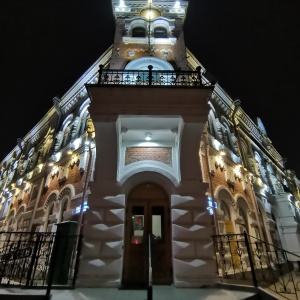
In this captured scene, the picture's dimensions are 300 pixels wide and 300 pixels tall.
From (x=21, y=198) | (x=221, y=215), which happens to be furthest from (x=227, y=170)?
(x=21, y=198)

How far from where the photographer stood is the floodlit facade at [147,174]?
6.49 meters

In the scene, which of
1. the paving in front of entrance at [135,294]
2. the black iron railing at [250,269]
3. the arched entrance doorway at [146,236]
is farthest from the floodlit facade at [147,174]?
the black iron railing at [250,269]

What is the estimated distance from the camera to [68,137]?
40.9ft

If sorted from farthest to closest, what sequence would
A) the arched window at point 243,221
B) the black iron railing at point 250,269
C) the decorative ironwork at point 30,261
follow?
the arched window at point 243,221 → the black iron railing at point 250,269 → the decorative ironwork at point 30,261

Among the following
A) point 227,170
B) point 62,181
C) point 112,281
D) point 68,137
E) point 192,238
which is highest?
point 68,137

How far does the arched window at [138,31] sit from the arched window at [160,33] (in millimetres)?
656

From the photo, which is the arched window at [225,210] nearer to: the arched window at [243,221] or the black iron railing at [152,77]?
the arched window at [243,221]

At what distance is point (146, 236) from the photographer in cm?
690

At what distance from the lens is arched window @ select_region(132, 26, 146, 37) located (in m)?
11.5

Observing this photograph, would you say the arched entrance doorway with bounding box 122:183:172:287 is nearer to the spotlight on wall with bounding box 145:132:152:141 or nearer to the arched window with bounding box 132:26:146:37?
the spotlight on wall with bounding box 145:132:152:141

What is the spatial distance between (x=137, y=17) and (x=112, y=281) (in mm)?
12339

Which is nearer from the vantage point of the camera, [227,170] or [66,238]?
[66,238]

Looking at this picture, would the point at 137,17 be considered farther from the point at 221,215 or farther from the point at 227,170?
the point at 221,215

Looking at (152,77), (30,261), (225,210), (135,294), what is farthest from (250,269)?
(152,77)
